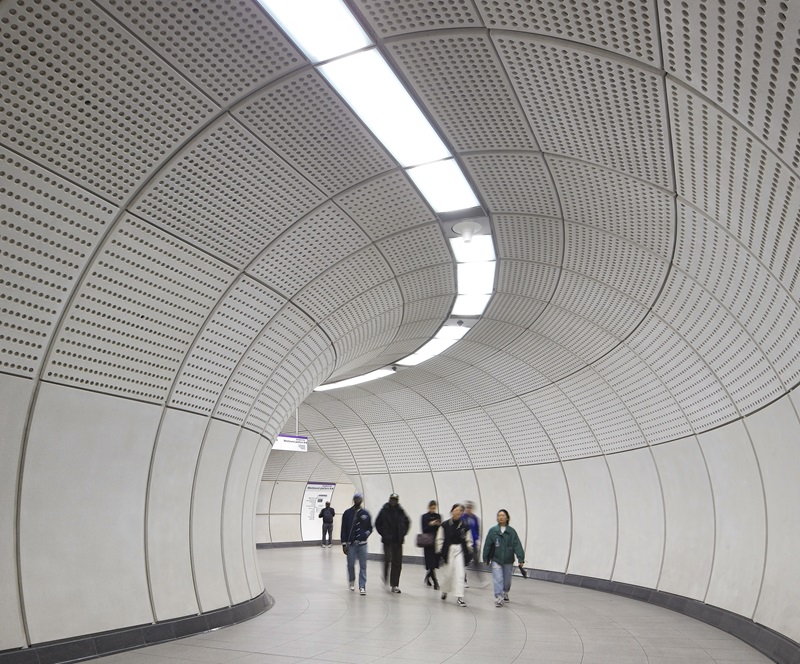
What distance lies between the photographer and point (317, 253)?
28.5ft

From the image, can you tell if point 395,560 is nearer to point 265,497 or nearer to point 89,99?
point 89,99

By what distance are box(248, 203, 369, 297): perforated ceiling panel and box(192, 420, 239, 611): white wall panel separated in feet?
7.75

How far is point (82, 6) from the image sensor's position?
14.9 ft

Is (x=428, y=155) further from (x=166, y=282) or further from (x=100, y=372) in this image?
(x=100, y=372)

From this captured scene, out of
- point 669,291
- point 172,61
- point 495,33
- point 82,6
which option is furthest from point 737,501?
point 82,6

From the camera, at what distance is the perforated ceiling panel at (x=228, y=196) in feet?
20.5

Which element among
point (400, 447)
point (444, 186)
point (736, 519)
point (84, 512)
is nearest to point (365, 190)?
point (444, 186)

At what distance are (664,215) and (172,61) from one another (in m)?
5.14

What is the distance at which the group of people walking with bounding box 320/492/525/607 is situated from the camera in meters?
12.0

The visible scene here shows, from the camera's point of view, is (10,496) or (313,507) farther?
(313,507)

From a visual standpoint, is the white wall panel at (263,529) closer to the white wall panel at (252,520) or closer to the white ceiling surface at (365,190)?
the white wall panel at (252,520)

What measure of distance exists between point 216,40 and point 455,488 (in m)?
18.4

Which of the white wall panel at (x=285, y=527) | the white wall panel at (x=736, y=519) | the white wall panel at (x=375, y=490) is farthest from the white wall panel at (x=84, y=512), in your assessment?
the white wall panel at (x=285, y=527)

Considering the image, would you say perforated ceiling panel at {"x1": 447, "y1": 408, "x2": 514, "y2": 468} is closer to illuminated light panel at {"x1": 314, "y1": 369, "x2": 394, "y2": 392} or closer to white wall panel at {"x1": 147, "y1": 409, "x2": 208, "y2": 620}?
illuminated light panel at {"x1": 314, "y1": 369, "x2": 394, "y2": 392}
